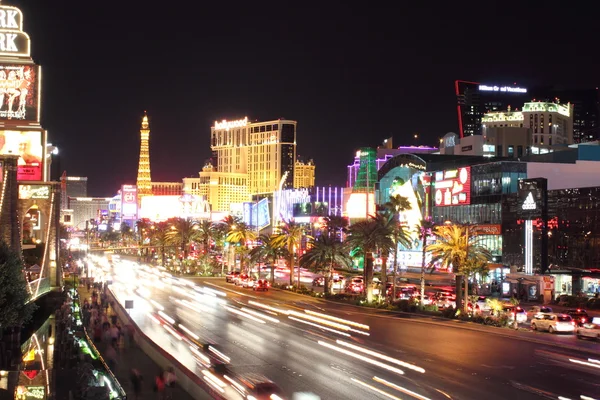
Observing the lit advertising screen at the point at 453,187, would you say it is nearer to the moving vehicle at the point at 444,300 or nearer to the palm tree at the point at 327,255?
the palm tree at the point at 327,255

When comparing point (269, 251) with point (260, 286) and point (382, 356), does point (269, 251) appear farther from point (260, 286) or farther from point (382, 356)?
point (382, 356)

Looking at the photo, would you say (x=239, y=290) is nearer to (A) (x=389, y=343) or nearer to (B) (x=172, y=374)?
(A) (x=389, y=343)

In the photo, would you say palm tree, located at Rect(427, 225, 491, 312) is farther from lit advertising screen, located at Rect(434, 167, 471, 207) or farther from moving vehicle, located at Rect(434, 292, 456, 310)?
lit advertising screen, located at Rect(434, 167, 471, 207)

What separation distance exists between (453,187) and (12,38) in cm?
5485

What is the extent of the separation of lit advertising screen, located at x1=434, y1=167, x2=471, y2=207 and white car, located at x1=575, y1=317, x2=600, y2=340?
49099 millimetres

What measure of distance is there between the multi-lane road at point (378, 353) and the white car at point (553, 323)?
1820 mm

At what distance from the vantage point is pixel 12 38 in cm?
7425

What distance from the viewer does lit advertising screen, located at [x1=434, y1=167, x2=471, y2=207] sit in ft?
301

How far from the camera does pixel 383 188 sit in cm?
12125

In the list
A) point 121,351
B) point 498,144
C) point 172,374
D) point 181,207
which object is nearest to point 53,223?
point 121,351

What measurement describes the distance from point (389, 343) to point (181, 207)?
486 feet

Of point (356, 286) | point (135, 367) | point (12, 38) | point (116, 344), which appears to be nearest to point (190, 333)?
point (116, 344)

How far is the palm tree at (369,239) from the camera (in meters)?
60.2

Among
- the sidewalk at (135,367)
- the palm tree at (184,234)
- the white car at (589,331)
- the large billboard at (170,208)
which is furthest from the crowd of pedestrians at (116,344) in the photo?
the large billboard at (170,208)
